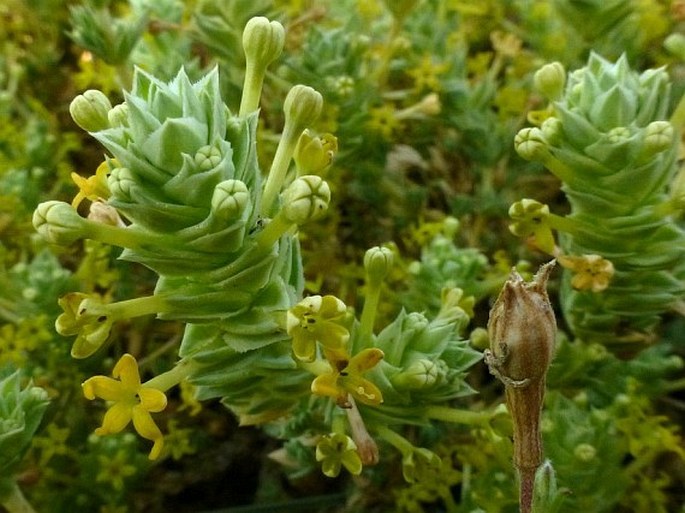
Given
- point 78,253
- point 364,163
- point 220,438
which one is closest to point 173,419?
point 220,438

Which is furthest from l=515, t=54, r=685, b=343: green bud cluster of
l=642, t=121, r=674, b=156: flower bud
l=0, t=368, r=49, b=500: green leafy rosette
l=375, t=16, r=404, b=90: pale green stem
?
l=0, t=368, r=49, b=500: green leafy rosette

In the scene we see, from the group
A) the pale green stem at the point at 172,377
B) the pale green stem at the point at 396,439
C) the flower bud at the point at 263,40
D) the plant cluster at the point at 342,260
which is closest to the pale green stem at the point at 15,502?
the plant cluster at the point at 342,260

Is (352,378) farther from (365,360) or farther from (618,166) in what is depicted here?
(618,166)

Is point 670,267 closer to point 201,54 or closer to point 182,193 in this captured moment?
point 182,193

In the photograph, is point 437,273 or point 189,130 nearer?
point 189,130

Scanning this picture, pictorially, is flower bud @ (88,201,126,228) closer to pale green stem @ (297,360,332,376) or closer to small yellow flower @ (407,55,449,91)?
pale green stem @ (297,360,332,376)
